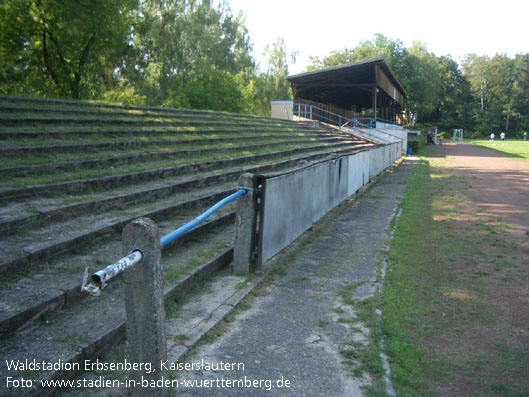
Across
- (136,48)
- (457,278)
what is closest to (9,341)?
(457,278)

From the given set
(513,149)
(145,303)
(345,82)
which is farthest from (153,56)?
(145,303)

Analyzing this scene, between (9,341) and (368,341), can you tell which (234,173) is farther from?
(9,341)

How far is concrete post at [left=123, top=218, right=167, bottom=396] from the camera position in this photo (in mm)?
2697

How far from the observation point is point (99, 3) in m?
21.1

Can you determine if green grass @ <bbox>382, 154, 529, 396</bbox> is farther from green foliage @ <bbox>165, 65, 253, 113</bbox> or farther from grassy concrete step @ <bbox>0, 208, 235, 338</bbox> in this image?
green foliage @ <bbox>165, 65, 253, 113</bbox>

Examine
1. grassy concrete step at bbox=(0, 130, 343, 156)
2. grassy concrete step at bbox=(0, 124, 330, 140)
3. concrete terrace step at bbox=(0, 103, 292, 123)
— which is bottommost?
grassy concrete step at bbox=(0, 130, 343, 156)

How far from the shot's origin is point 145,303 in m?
2.81

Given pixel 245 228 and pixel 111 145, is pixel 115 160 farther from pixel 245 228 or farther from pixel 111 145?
pixel 245 228

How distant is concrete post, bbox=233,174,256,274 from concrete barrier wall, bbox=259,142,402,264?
0.19 metres

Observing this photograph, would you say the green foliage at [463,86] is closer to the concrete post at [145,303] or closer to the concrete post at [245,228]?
the concrete post at [245,228]

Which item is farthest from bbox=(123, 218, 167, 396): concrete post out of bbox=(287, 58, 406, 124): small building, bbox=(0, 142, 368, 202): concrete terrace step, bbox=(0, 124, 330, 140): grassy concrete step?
bbox=(287, 58, 406, 124): small building

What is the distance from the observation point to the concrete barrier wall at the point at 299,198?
231 inches

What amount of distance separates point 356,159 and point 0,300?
10664 mm

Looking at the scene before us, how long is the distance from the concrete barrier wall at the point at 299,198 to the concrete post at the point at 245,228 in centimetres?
19
